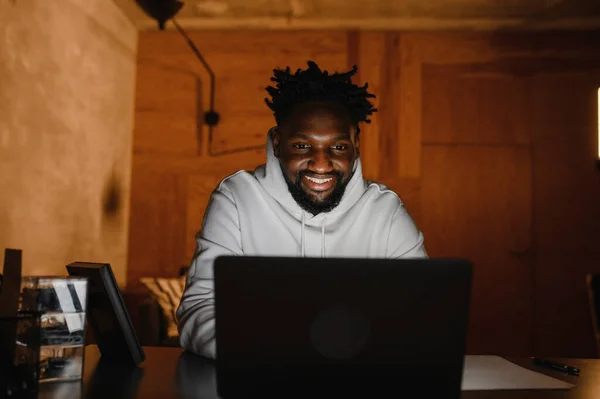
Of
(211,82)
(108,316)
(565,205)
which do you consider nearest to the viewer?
(108,316)

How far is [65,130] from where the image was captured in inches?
118

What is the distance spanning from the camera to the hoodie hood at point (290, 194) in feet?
5.63

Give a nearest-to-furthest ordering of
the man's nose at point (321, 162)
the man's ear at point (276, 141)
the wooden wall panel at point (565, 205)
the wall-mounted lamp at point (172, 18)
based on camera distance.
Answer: the man's nose at point (321, 162) → the man's ear at point (276, 141) → the wall-mounted lamp at point (172, 18) → the wooden wall panel at point (565, 205)

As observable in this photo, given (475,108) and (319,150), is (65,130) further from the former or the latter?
(475,108)

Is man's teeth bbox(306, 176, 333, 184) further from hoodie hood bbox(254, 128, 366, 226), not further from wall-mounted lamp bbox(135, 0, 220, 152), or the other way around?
wall-mounted lamp bbox(135, 0, 220, 152)

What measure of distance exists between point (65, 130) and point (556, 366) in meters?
2.67

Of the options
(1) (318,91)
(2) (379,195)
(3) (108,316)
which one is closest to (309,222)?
(2) (379,195)

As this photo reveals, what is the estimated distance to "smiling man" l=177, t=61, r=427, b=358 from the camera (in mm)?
1559

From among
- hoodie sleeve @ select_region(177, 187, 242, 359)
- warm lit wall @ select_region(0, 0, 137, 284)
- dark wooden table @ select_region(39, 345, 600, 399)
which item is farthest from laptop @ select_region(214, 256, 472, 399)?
warm lit wall @ select_region(0, 0, 137, 284)

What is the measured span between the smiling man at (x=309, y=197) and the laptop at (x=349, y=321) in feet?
2.33

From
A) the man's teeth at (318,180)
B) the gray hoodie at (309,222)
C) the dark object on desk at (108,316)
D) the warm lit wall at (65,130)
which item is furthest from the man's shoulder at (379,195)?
the warm lit wall at (65,130)

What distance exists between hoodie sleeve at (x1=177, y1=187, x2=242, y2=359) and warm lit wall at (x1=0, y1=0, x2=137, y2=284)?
1310mm

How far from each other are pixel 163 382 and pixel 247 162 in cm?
308

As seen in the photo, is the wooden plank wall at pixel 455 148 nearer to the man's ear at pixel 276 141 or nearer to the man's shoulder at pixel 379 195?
the man's shoulder at pixel 379 195
